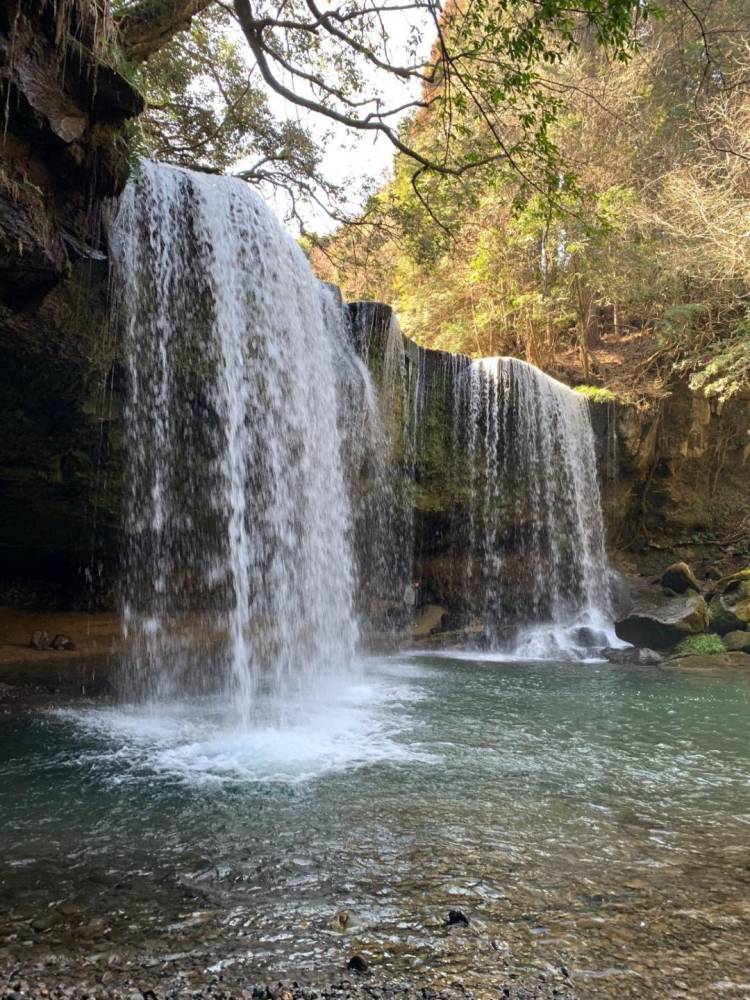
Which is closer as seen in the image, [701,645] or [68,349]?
[68,349]

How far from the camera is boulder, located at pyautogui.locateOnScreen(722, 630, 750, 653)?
38.3 feet

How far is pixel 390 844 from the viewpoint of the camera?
360 cm

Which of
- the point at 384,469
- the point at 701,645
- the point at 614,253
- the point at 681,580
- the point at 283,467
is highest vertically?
the point at 614,253

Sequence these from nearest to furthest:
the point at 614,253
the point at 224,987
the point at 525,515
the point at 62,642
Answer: the point at 224,987 < the point at 62,642 < the point at 525,515 < the point at 614,253

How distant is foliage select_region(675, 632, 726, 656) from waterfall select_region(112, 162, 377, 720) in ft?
19.2

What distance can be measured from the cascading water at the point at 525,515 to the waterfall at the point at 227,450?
3724 millimetres

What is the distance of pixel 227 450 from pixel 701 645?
870 centimetres

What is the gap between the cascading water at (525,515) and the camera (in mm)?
13891

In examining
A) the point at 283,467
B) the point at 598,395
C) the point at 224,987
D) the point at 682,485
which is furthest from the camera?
the point at 682,485

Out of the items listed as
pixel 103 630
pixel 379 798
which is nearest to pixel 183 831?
pixel 379 798

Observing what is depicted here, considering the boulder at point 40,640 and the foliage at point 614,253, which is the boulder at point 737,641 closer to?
the foliage at point 614,253

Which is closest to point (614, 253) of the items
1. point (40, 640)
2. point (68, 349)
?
point (68, 349)

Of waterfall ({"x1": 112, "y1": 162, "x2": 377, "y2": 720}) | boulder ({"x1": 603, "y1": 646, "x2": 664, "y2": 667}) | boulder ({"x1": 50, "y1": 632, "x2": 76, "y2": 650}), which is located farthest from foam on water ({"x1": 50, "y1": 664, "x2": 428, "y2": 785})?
boulder ({"x1": 603, "y1": 646, "x2": 664, "y2": 667})

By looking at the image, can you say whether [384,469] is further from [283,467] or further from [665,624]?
[665,624]
